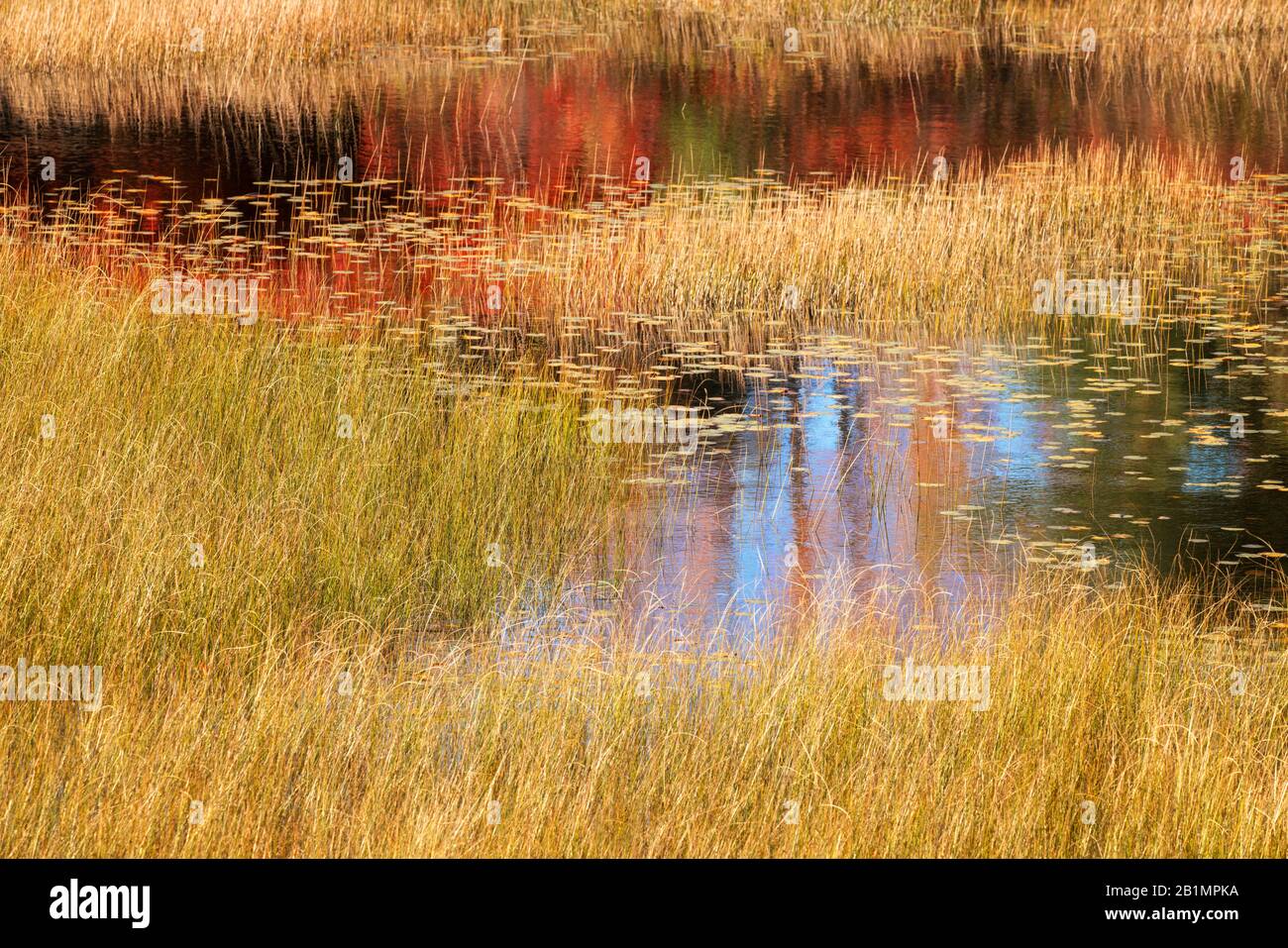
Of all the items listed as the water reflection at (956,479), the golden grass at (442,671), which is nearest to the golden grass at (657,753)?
the golden grass at (442,671)

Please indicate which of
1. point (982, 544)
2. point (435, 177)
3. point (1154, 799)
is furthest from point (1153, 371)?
point (435, 177)

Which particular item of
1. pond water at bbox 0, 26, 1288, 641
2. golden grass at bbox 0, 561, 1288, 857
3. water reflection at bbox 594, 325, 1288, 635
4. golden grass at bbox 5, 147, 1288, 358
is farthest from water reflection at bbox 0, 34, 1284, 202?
golden grass at bbox 0, 561, 1288, 857

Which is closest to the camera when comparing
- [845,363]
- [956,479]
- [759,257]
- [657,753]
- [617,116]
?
[657,753]

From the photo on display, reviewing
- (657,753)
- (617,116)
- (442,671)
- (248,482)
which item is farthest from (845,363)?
(617,116)

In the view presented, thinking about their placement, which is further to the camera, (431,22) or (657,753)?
(431,22)

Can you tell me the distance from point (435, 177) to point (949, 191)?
533cm

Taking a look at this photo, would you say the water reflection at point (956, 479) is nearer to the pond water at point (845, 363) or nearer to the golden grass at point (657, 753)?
the pond water at point (845, 363)

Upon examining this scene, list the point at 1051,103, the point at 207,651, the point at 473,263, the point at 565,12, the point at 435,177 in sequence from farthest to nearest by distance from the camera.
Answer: the point at 565,12 → the point at 1051,103 → the point at 435,177 → the point at 473,263 → the point at 207,651

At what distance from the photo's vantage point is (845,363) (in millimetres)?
11195

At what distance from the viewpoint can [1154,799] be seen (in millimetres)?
5188

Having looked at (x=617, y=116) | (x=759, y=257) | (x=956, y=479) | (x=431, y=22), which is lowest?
(x=617, y=116)

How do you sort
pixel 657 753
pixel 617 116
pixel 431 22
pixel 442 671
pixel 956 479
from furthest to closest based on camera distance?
pixel 431 22, pixel 617 116, pixel 956 479, pixel 442 671, pixel 657 753

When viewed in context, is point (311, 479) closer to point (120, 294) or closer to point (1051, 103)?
point (120, 294)

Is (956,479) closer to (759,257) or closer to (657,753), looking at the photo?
(657,753)
